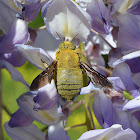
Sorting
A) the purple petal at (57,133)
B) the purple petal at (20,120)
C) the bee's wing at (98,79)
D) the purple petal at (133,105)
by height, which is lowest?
the purple petal at (57,133)

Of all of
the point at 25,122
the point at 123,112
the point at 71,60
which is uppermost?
the point at 71,60

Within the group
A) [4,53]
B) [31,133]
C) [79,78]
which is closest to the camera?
[79,78]

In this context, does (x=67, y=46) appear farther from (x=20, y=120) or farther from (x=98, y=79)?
(x=20, y=120)

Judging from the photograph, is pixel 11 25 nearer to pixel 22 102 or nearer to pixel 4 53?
pixel 4 53

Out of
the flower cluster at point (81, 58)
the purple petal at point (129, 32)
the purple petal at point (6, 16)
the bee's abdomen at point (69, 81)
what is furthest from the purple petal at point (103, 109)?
the purple petal at point (6, 16)

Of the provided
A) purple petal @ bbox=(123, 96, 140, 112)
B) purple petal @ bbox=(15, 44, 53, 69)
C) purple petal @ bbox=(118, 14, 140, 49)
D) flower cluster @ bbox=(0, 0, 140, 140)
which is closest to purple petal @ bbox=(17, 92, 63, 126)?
flower cluster @ bbox=(0, 0, 140, 140)

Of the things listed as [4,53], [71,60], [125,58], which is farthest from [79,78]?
[4,53]

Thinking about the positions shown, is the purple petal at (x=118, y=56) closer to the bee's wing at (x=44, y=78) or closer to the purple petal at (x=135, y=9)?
the purple petal at (x=135, y=9)
